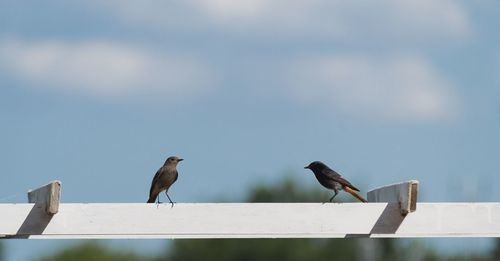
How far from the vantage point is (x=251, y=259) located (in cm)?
5397

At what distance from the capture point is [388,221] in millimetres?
8727

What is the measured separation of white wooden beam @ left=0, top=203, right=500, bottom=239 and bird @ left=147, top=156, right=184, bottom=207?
15.2 feet

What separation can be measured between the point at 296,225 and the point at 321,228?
15cm

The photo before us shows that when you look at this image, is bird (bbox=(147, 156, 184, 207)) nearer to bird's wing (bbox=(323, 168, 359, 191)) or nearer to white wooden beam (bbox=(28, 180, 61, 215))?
bird's wing (bbox=(323, 168, 359, 191))

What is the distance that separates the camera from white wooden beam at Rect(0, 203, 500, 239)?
8453 millimetres

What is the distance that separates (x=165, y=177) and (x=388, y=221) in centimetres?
490

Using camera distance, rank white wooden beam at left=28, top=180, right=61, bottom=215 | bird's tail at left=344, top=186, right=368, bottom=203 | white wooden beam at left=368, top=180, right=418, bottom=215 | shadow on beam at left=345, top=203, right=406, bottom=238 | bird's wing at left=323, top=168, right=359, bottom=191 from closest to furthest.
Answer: white wooden beam at left=28, top=180, right=61, bottom=215 < white wooden beam at left=368, top=180, right=418, bottom=215 < shadow on beam at left=345, top=203, right=406, bottom=238 < bird's tail at left=344, top=186, right=368, bottom=203 < bird's wing at left=323, top=168, right=359, bottom=191

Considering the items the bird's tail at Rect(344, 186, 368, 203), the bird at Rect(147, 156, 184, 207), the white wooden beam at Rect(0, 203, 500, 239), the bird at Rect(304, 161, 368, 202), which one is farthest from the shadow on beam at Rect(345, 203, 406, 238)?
the bird at Rect(147, 156, 184, 207)

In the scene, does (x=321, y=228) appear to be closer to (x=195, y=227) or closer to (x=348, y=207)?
(x=348, y=207)

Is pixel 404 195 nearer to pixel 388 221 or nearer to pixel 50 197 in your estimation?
pixel 388 221

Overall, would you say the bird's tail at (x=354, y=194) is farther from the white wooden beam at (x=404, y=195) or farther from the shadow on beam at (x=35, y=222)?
the shadow on beam at (x=35, y=222)

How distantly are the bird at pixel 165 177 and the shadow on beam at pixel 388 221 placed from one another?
185 inches

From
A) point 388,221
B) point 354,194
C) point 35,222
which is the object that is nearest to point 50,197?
point 35,222

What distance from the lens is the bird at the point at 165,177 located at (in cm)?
1325
